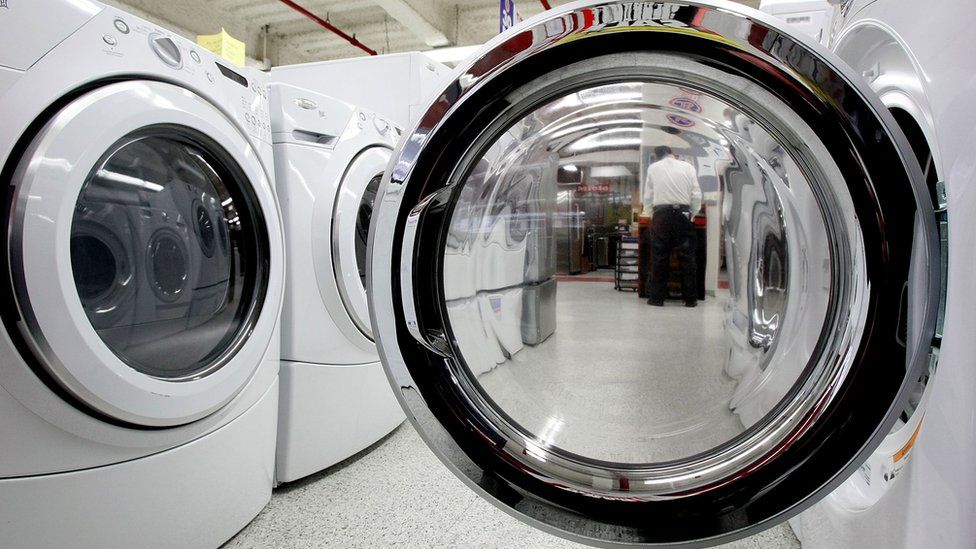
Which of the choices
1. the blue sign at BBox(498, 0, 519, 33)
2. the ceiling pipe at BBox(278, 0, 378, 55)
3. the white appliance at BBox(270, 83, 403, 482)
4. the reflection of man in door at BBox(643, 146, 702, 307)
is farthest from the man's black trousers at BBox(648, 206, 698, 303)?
the ceiling pipe at BBox(278, 0, 378, 55)

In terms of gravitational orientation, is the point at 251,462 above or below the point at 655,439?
below

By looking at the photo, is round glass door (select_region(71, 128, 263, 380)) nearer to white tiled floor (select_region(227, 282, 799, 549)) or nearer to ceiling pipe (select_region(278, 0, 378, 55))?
white tiled floor (select_region(227, 282, 799, 549))

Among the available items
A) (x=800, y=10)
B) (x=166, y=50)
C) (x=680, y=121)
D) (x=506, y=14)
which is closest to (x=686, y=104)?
(x=680, y=121)

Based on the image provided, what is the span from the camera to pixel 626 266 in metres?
0.54

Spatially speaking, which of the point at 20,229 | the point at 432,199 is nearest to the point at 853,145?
the point at 432,199

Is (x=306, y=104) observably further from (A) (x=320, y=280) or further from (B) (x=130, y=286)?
(B) (x=130, y=286)

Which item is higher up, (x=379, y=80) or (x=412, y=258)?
(x=379, y=80)

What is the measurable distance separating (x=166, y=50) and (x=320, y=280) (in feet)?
1.76

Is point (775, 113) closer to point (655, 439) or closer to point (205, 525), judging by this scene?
point (655, 439)

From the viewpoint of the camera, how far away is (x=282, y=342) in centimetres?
115

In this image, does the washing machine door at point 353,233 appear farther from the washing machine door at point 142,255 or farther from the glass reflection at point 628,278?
the glass reflection at point 628,278

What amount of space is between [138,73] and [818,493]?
0.99 meters

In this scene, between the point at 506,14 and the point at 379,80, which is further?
the point at 506,14

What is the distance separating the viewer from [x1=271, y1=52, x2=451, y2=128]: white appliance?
1.92 meters
